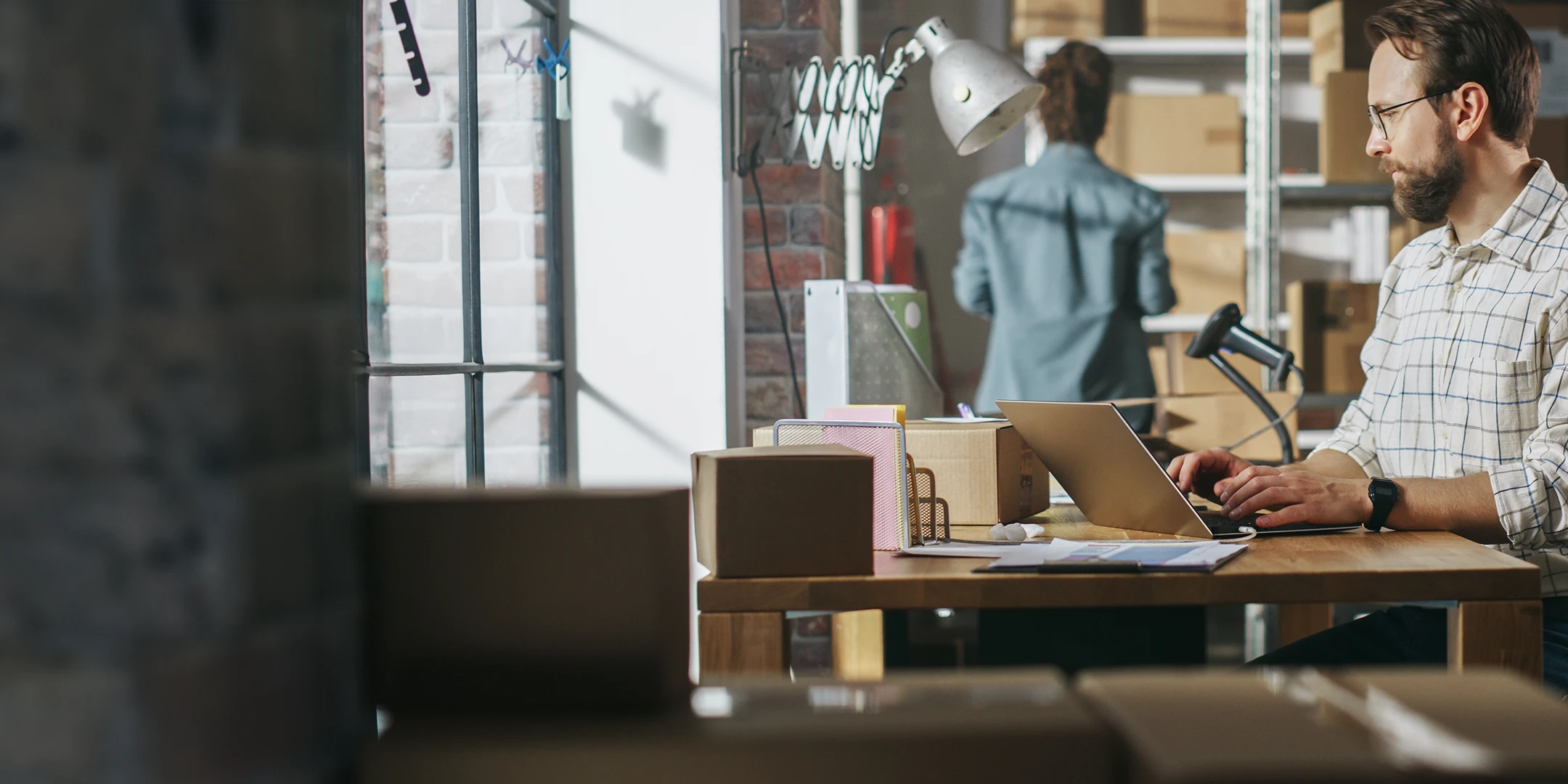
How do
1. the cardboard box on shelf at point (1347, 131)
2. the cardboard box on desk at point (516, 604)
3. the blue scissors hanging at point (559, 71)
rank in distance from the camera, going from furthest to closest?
the cardboard box on shelf at point (1347, 131)
the blue scissors hanging at point (559, 71)
the cardboard box on desk at point (516, 604)

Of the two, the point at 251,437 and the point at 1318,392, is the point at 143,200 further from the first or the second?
the point at 1318,392

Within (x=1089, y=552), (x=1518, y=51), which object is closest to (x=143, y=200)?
(x=1089, y=552)

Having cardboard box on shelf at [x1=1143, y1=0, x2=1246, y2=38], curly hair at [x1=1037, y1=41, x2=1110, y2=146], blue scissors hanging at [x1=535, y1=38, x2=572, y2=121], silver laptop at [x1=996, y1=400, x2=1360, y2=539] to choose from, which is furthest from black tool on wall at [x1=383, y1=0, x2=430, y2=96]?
cardboard box on shelf at [x1=1143, y1=0, x2=1246, y2=38]

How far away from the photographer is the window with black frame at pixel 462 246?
184 centimetres

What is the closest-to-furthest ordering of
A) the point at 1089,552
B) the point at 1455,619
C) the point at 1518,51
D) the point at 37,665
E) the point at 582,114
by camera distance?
the point at 37,665 < the point at 1455,619 < the point at 1089,552 < the point at 1518,51 < the point at 582,114

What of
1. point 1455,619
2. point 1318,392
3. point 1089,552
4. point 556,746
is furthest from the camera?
point 1318,392

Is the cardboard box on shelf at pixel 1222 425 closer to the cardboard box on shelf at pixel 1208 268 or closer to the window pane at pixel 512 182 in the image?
the cardboard box on shelf at pixel 1208 268

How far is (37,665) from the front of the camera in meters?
0.57

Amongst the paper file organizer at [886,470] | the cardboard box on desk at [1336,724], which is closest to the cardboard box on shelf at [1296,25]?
the paper file organizer at [886,470]

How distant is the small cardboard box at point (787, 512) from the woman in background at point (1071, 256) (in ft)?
6.37

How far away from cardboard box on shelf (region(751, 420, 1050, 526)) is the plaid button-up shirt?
599 millimetres

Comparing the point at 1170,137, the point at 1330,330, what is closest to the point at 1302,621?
the point at 1330,330

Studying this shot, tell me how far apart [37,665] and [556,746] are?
0.82 ft

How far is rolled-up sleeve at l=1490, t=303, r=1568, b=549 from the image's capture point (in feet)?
5.16
